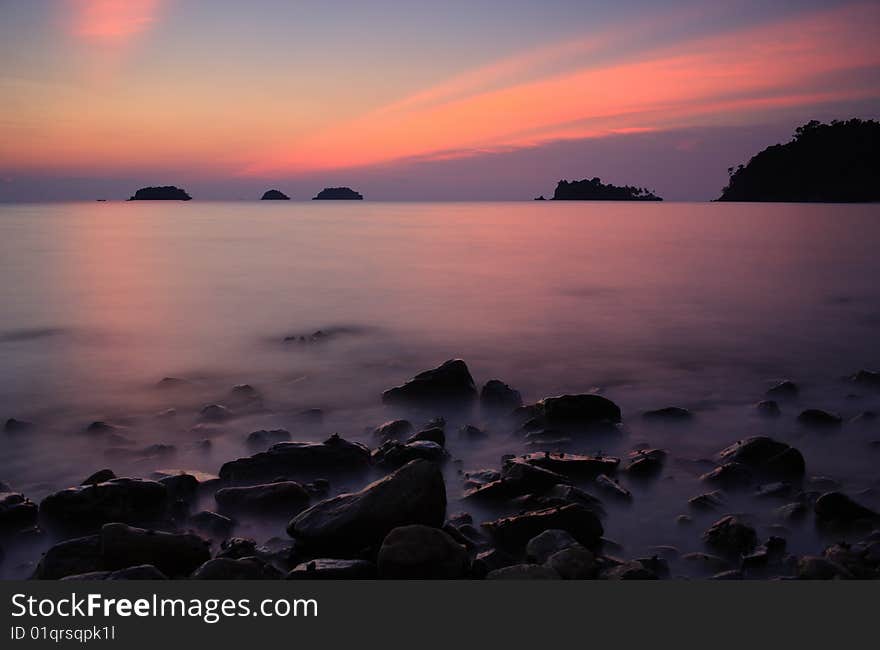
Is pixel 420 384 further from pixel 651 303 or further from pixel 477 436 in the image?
pixel 651 303

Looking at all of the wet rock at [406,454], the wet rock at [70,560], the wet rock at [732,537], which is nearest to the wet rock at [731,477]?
the wet rock at [732,537]

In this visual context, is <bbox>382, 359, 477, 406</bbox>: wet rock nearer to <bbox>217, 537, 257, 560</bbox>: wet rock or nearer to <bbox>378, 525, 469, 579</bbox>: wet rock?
<bbox>217, 537, 257, 560</bbox>: wet rock

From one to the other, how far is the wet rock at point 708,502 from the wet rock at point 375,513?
2.41 metres

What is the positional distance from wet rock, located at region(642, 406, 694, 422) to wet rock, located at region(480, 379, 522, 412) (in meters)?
1.77

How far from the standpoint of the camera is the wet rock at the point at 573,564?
15.2 feet

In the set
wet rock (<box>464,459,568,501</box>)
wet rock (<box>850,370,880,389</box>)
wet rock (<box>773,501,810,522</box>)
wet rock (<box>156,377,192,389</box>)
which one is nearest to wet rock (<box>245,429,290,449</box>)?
wet rock (<box>464,459,568,501</box>)

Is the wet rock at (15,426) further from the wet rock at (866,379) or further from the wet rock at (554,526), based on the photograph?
the wet rock at (866,379)

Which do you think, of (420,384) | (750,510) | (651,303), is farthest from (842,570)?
(651,303)

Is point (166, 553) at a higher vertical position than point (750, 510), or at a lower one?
higher

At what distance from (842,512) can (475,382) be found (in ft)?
20.9

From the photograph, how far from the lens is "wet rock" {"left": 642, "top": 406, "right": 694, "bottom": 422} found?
872 centimetres

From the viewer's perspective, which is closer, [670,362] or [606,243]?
[670,362]

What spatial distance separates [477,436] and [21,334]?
12.9m

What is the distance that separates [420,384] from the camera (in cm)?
969
